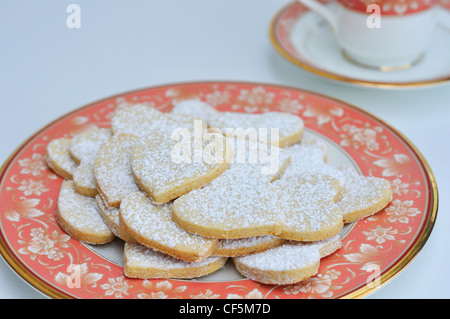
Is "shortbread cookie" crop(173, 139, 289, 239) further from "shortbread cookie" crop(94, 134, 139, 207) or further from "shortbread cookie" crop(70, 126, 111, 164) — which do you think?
"shortbread cookie" crop(70, 126, 111, 164)

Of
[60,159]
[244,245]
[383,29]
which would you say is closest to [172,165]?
[244,245]

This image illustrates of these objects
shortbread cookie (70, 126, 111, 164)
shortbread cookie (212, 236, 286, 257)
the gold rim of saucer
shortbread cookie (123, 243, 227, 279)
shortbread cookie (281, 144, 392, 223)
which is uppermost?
the gold rim of saucer

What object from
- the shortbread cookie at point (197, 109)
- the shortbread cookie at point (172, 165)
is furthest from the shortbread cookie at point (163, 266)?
the shortbread cookie at point (197, 109)

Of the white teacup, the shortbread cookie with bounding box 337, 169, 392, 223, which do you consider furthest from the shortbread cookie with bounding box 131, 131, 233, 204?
the white teacup

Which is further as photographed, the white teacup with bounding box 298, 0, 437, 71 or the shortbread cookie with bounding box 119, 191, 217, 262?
the white teacup with bounding box 298, 0, 437, 71

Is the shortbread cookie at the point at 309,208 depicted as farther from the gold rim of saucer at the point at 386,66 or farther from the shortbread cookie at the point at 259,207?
the gold rim of saucer at the point at 386,66

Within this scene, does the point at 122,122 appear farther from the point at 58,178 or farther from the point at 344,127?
the point at 344,127
